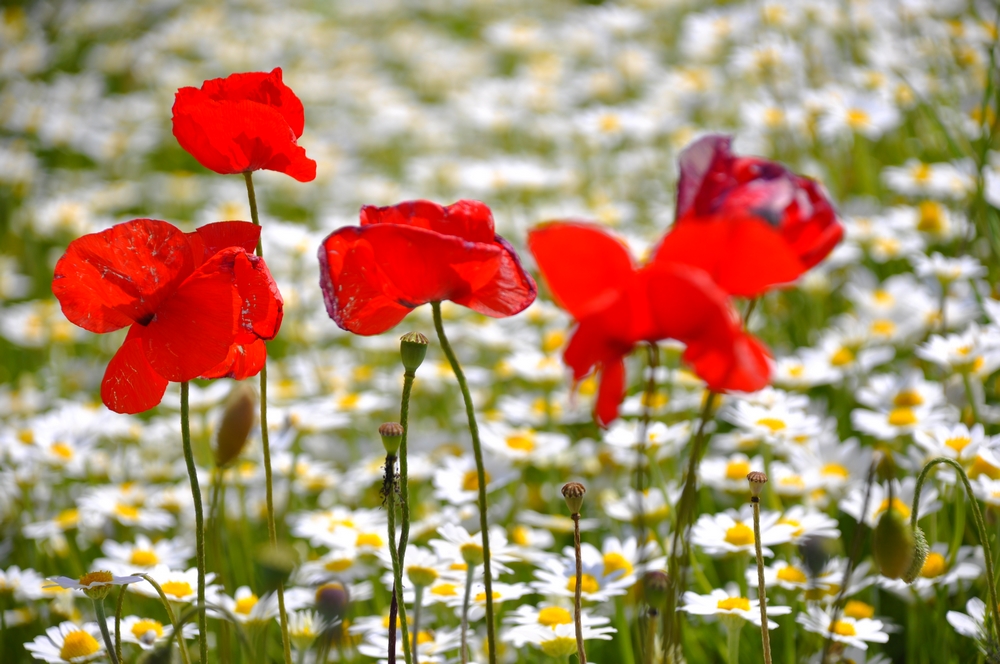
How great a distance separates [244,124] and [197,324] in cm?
14

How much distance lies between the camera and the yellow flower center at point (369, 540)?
0.93m

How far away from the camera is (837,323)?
160cm

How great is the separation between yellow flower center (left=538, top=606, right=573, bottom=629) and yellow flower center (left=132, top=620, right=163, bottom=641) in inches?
13.5

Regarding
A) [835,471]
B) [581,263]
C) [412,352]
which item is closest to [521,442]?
[835,471]

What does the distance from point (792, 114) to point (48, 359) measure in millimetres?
1920

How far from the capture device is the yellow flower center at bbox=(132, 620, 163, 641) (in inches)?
30.8

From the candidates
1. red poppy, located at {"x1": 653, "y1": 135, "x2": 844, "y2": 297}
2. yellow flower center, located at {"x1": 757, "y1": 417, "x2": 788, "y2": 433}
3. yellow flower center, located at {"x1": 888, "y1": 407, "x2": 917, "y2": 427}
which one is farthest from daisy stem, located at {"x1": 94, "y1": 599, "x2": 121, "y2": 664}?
yellow flower center, located at {"x1": 888, "y1": 407, "x2": 917, "y2": 427}

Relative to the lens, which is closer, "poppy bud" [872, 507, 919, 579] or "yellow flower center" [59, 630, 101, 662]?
"poppy bud" [872, 507, 919, 579]

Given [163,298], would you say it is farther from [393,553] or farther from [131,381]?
[393,553]

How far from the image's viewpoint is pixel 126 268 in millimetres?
556

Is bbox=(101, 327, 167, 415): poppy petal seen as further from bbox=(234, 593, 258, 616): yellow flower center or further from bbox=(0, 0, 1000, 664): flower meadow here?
bbox=(234, 593, 258, 616): yellow flower center

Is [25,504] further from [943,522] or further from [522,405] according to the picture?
[943,522]

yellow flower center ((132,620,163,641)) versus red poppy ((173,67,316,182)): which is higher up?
red poppy ((173,67,316,182))

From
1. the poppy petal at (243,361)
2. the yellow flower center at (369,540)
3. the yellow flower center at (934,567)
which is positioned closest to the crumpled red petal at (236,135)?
the poppy petal at (243,361)
